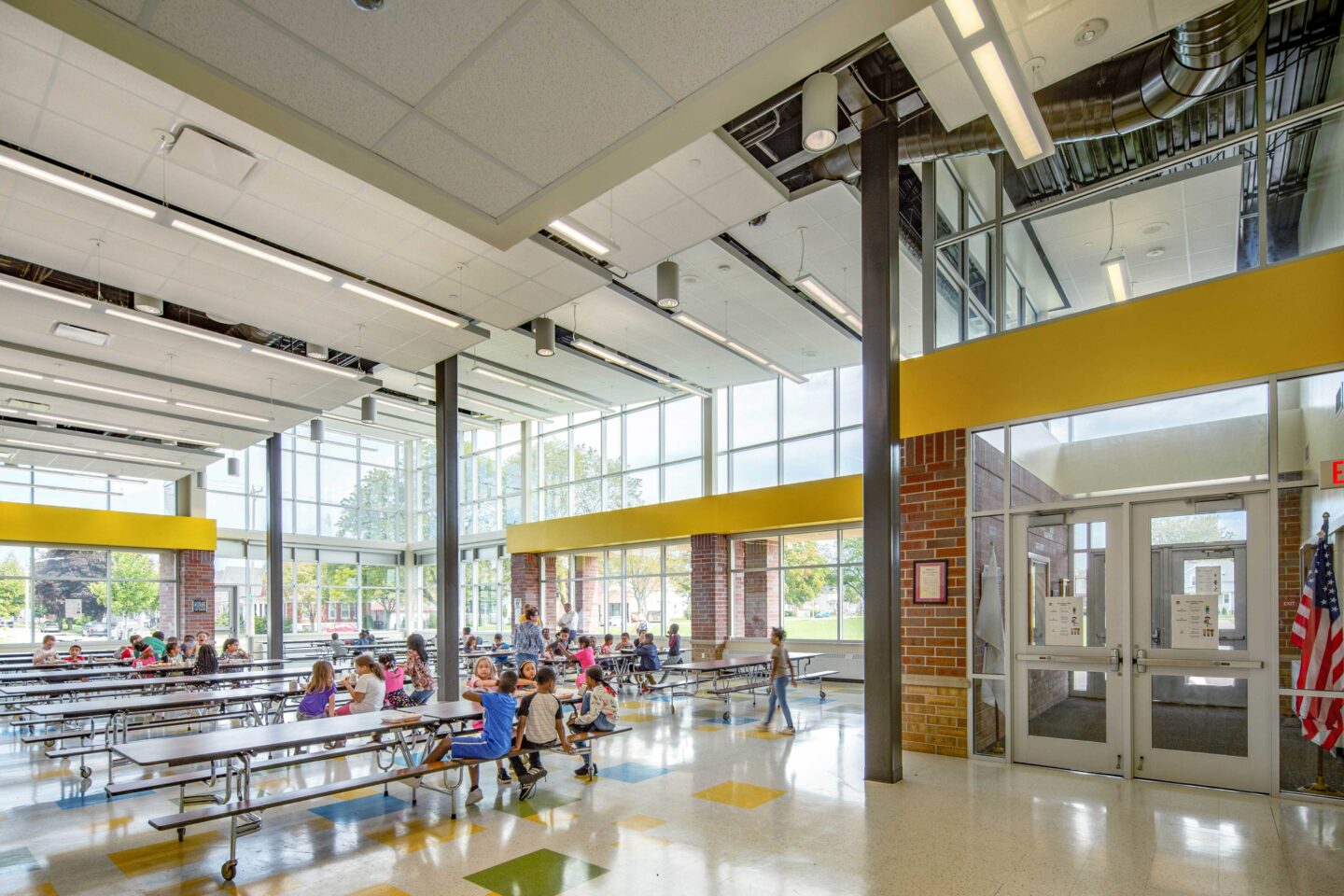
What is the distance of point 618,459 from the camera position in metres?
18.8

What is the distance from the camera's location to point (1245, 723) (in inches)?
225

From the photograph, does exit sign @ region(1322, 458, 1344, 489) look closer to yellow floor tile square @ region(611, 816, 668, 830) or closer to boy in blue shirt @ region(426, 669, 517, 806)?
yellow floor tile square @ region(611, 816, 668, 830)

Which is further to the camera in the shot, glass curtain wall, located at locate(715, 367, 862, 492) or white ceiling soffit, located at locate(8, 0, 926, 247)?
glass curtain wall, located at locate(715, 367, 862, 492)

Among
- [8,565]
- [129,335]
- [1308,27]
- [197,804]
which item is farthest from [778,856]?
[8,565]

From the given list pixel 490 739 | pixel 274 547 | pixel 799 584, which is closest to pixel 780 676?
pixel 490 739

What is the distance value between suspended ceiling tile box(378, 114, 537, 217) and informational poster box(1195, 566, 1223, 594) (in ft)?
19.3

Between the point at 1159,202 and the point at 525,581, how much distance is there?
1599 centimetres

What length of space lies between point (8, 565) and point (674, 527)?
1442 centimetres

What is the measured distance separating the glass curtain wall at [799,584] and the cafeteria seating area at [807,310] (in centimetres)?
312

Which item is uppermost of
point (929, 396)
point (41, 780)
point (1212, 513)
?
point (929, 396)

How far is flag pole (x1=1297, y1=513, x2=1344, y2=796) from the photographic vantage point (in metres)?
5.42

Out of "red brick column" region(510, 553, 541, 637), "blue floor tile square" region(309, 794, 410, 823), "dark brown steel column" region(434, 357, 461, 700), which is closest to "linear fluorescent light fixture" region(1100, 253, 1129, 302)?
"blue floor tile square" region(309, 794, 410, 823)

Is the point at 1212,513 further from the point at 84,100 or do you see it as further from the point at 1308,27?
the point at 84,100

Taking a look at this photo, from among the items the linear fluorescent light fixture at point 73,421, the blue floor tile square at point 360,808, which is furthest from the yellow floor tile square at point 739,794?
the linear fluorescent light fixture at point 73,421
